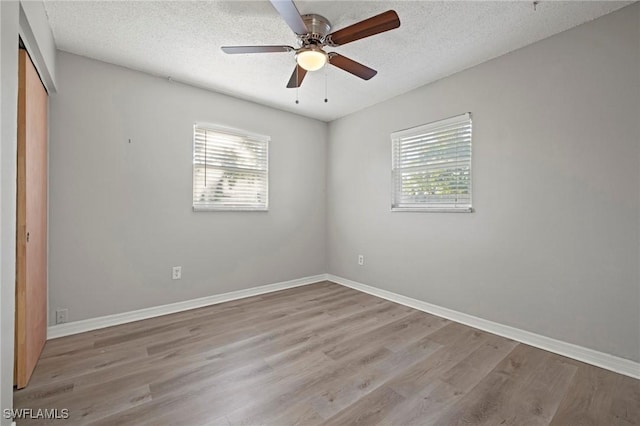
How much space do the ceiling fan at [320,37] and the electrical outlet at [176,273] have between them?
2271mm

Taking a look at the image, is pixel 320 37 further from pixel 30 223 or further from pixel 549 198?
pixel 30 223

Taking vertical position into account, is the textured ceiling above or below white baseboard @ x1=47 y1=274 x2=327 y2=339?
above

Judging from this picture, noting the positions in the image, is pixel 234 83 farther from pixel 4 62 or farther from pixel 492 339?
pixel 492 339

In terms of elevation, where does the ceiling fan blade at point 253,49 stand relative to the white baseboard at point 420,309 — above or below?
above

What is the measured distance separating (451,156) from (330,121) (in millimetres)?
2130

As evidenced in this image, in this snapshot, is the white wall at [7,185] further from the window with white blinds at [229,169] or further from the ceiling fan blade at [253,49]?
the window with white blinds at [229,169]

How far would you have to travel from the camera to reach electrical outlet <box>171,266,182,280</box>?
313 cm

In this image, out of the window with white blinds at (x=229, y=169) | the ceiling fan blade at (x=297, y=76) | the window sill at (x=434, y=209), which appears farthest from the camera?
the window with white blinds at (x=229, y=169)

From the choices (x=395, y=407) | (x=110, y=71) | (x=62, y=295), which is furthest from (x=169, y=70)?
(x=395, y=407)

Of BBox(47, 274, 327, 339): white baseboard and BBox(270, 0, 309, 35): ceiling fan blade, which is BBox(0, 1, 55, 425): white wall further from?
BBox(47, 274, 327, 339): white baseboard

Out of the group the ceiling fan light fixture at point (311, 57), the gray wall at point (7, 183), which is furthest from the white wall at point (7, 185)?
the ceiling fan light fixture at point (311, 57)

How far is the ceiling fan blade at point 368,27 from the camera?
66.8 inches

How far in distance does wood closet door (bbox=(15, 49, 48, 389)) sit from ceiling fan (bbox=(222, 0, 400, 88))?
1.34 m

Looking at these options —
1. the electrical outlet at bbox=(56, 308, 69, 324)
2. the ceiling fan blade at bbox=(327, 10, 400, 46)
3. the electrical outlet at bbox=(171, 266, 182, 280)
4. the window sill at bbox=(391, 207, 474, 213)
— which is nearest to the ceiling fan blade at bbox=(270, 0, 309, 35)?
the ceiling fan blade at bbox=(327, 10, 400, 46)
